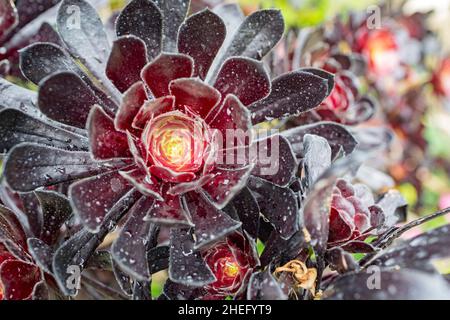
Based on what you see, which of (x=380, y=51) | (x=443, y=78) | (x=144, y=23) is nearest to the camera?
(x=144, y=23)

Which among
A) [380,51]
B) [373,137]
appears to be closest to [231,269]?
[373,137]

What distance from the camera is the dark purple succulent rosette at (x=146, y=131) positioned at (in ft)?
2.21

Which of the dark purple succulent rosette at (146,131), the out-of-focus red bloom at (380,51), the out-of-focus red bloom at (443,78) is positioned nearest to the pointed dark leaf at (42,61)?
the dark purple succulent rosette at (146,131)

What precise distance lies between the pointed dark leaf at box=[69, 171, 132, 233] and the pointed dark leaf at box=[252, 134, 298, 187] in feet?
0.61

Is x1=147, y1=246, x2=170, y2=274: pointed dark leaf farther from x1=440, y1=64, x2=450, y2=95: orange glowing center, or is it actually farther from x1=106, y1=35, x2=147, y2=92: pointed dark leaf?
x1=440, y1=64, x2=450, y2=95: orange glowing center

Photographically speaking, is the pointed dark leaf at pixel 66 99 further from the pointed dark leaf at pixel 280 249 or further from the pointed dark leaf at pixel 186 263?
the pointed dark leaf at pixel 280 249

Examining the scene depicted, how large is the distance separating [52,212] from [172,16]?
0.36 m

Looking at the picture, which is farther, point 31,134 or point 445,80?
point 445,80

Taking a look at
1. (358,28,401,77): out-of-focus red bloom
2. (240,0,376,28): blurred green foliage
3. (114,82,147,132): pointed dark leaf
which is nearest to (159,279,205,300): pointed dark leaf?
(114,82,147,132): pointed dark leaf

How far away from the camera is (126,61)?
711 mm

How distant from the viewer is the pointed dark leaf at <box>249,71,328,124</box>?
77 cm

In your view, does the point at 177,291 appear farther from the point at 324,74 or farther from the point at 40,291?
the point at 324,74
